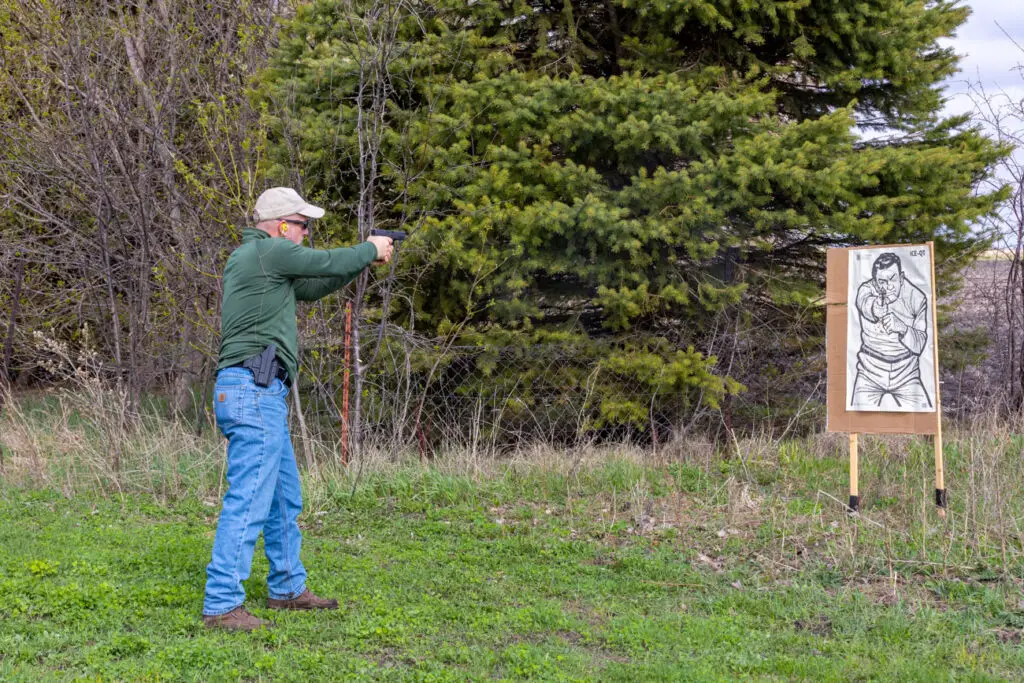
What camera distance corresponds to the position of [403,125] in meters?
9.13

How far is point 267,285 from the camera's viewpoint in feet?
15.8

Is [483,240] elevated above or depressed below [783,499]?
above

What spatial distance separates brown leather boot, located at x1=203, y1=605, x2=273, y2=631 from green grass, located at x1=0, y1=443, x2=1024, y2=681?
0.09 m

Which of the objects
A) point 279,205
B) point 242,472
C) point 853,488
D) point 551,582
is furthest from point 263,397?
point 853,488

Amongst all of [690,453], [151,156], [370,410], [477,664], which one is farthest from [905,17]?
[151,156]

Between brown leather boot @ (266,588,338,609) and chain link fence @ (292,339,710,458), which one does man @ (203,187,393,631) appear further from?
chain link fence @ (292,339,710,458)

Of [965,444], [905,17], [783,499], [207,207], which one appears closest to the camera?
[783,499]

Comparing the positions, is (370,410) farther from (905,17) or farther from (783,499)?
(905,17)

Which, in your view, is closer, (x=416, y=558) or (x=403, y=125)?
(x=416, y=558)

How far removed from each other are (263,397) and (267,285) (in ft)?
1.87

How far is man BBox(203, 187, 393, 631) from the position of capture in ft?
15.3

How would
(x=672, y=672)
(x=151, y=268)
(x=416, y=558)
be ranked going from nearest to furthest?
(x=672, y=672) < (x=416, y=558) < (x=151, y=268)

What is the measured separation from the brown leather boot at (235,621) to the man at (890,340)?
453 cm

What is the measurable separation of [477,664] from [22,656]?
2.03 metres
